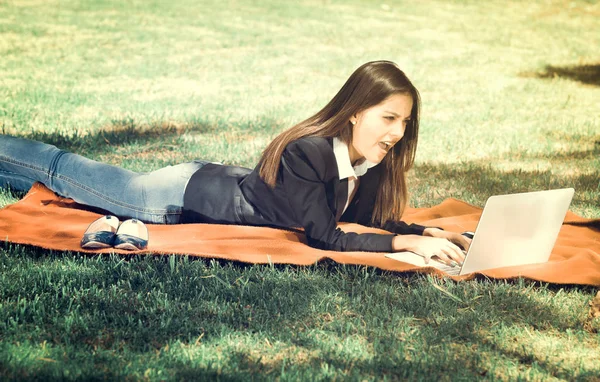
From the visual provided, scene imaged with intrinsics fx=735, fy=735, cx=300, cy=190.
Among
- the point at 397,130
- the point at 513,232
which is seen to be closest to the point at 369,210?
the point at 397,130

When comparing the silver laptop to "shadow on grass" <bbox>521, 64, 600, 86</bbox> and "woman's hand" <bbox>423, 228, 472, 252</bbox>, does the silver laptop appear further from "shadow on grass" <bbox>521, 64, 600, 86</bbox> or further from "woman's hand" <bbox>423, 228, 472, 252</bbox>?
"shadow on grass" <bbox>521, 64, 600, 86</bbox>

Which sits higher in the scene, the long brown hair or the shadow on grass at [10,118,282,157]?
the long brown hair

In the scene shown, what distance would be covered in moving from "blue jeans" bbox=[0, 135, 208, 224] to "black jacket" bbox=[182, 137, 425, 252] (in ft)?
0.32

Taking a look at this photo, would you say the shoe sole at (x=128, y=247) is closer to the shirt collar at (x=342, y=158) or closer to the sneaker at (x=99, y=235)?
the sneaker at (x=99, y=235)

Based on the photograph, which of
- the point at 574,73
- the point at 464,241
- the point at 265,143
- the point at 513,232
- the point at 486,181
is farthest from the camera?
the point at 574,73

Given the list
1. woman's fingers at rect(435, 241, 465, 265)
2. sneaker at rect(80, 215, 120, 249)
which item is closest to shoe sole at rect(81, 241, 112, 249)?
sneaker at rect(80, 215, 120, 249)

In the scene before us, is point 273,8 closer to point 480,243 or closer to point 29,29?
point 29,29

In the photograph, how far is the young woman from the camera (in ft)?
11.3

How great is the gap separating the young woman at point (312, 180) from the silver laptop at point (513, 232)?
0.39ft

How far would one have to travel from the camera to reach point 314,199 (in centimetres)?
346

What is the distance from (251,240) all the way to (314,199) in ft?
1.49

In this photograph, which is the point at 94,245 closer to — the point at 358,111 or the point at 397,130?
the point at 358,111

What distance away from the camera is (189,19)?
12.1m

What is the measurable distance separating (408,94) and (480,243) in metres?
0.79
